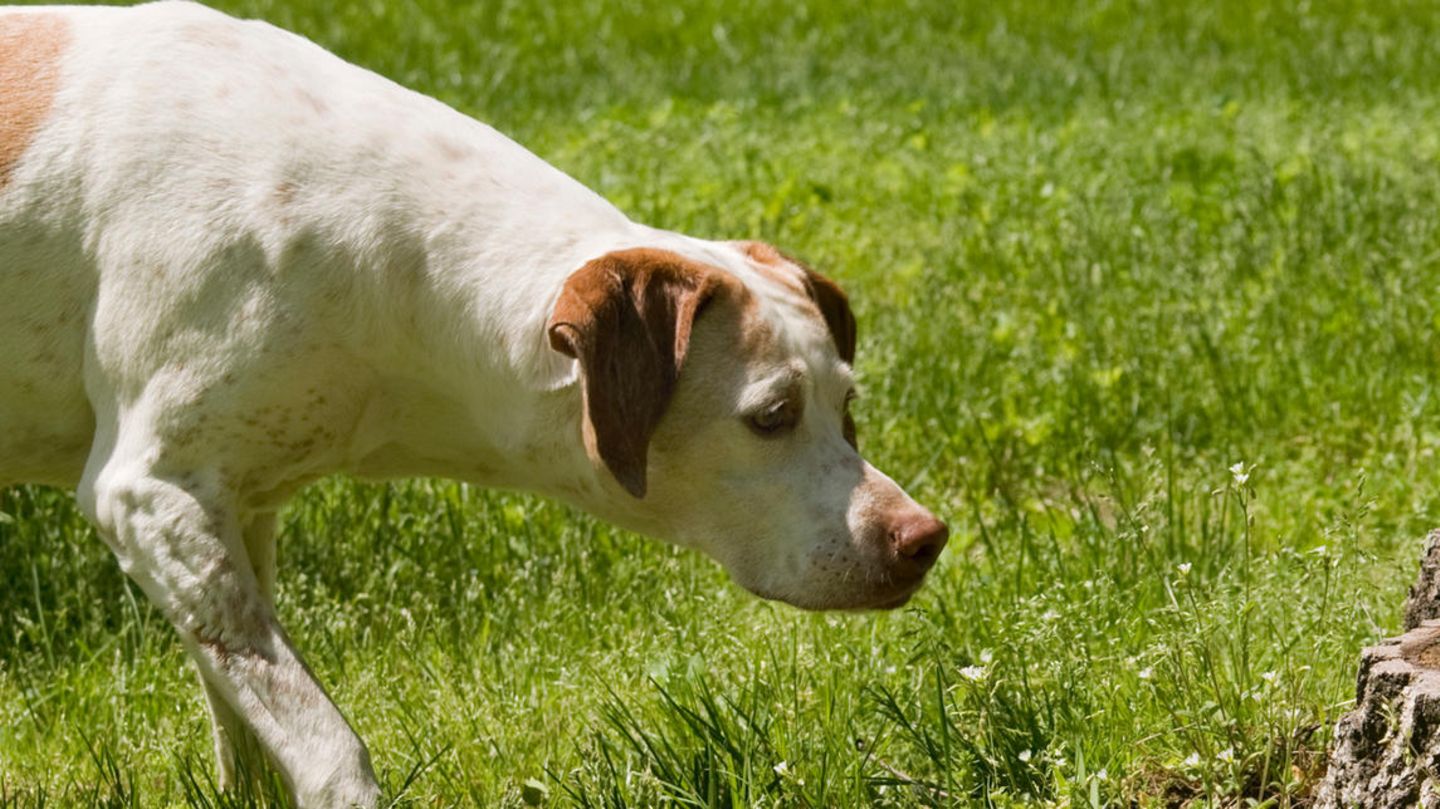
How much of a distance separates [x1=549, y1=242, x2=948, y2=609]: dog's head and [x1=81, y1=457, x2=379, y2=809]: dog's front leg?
650mm

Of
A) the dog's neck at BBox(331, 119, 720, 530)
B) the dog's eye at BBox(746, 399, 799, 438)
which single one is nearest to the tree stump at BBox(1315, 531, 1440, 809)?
the dog's eye at BBox(746, 399, 799, 438)

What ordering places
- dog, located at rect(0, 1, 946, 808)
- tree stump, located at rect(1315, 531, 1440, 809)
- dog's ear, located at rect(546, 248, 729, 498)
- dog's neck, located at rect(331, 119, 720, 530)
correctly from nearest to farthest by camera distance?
tree stump, located at rect(1315, 531, 1440, 809)
dog's ear, located at rect(546, 248, 729, 498)
dog, located at rect(0, 1, 946, 808)
dog's neck, located at rect(331, 119, 720, 530)

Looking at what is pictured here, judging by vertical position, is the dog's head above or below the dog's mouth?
above

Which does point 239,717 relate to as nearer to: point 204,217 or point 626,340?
point 204,217

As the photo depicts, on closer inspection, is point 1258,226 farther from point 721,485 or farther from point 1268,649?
point 721,485

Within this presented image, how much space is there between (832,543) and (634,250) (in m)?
0.62

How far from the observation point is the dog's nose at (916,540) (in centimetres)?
366

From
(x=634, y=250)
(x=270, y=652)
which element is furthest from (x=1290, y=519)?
(x=270, y=652)

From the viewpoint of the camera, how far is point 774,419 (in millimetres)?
3723

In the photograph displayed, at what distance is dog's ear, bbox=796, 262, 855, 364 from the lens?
4.07 m

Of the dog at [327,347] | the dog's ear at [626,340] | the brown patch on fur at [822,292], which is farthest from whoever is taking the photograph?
the brown patch on fur at [822,292]

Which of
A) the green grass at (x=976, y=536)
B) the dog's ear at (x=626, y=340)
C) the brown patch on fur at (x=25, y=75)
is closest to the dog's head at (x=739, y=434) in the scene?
the dog's ear at (x=626, y=340)

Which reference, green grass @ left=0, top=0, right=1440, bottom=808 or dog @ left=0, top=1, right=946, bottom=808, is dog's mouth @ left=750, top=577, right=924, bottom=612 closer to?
dog @ left=0, top=1, right=946, bottom=808

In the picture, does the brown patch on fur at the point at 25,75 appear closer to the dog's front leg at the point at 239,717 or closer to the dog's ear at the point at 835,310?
the dog's front leg at the point at 239,717
